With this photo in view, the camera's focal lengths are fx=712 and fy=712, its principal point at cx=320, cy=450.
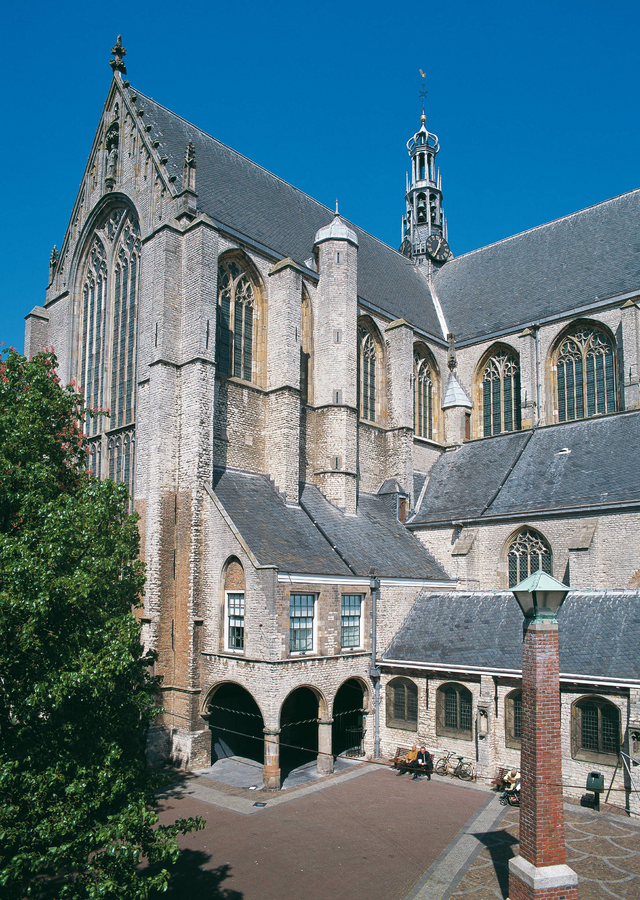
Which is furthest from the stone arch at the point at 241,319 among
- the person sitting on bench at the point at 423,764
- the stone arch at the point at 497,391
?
the person sitting on bench at the point at 423,764

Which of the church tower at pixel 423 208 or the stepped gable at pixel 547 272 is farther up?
the church tower at pixel 423 208

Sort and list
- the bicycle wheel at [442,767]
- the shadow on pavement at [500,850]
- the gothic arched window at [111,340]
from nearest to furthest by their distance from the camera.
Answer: the shadow on pavement at [500,850] → the bicycle wheel at [442,767] → the gothic arched window at [111,340]

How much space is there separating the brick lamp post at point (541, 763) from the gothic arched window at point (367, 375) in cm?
2027

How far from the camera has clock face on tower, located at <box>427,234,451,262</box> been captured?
4209cm

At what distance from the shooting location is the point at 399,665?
22484mm

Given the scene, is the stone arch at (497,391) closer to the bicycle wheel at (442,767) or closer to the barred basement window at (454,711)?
the barred basement window at (454,711)

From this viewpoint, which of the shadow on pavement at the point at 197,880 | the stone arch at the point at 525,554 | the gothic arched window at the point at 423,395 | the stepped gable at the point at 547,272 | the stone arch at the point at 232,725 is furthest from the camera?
the gothic arched window at the point at 423,395

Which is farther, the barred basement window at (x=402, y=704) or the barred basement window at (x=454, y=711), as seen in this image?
the barred basement window at (x=402, y=704)

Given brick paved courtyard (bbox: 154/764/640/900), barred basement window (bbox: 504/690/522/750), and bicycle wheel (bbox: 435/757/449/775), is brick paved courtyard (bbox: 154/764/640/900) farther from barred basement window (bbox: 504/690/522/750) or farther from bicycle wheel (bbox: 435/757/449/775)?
barred basement window (bbox: 504/690/522/750)

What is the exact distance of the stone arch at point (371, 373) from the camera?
30.7 metres

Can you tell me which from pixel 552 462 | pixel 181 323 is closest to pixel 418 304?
pixel 552 462

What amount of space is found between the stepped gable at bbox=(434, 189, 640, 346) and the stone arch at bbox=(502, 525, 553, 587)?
11515 mm

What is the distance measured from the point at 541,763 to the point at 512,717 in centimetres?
1039

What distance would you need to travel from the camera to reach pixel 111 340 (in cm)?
2686
